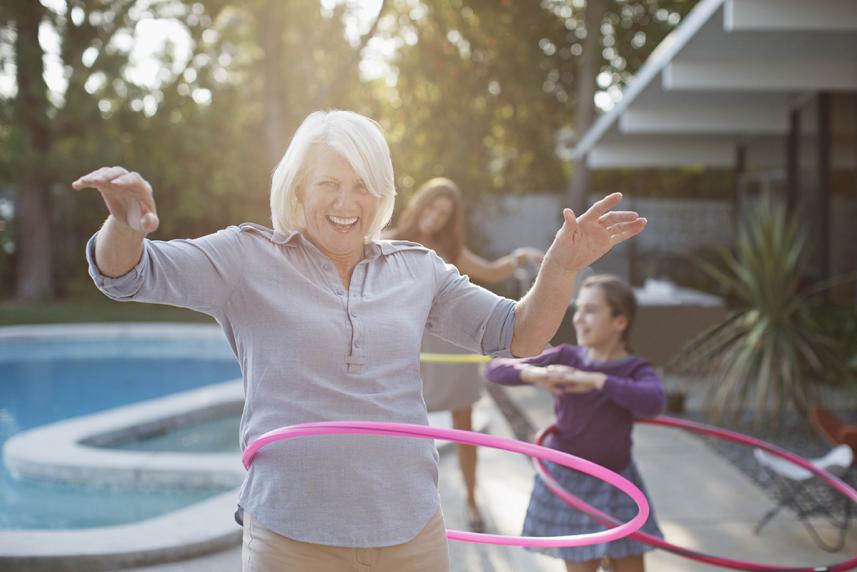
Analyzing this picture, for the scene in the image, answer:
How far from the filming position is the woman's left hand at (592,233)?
1977 millimetres

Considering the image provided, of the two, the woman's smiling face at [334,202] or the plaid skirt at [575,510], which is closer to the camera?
the woman's smiling face at [334,202]

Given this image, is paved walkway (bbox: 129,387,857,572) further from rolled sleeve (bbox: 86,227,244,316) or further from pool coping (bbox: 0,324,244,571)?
rolled sleeve (bbox: 86,227,244,316)

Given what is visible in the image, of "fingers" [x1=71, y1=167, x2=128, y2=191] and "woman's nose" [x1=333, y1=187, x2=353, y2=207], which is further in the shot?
"woman's nose" [x1=333, y1=187, x2=353, y2=207]

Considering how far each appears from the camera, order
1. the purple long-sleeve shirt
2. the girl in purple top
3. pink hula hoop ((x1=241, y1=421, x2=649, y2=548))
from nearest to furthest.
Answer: pink hula hoop ((x1=241, y1=421, x2=649, y2=548)) < the girl in purple top < the purple long-sleeve shirt

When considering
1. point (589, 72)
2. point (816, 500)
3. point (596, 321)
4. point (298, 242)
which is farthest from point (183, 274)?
point (589, 72)

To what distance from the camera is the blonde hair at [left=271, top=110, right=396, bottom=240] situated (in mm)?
2033

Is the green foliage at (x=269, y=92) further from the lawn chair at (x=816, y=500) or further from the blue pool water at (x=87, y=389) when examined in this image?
the lawn chair at (x=816, y=500)

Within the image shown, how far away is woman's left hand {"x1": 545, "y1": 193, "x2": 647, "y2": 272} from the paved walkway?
8.76 feet

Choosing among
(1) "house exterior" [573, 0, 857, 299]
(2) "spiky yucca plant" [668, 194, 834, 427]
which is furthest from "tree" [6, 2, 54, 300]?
(2) "spiky yucca plant" [668, 194, 834, 427]

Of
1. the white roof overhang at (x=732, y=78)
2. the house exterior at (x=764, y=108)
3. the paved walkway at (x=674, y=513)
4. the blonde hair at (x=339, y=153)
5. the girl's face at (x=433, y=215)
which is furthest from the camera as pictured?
the house exterior at (x=764, y=108)

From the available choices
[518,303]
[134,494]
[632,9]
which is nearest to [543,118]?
[632,9]


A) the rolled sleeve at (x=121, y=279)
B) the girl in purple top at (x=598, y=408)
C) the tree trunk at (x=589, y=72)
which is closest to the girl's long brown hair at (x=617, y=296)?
the girl in purple top at (x=598, y=408)

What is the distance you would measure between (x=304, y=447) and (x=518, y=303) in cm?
57

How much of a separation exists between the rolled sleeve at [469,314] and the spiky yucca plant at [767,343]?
5249mm
